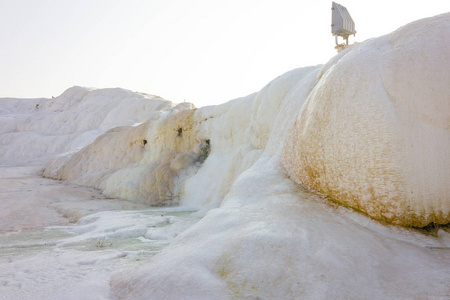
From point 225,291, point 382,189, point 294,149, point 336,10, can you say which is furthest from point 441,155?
point 336,10

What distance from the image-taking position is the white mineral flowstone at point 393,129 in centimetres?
217

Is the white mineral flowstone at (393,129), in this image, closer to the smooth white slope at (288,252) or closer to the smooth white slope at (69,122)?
the smooth white slope at (288,252)

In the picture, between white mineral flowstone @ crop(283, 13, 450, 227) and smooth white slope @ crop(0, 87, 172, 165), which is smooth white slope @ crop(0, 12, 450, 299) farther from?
smooth white slope @ crop(0, 87, 172, 165)

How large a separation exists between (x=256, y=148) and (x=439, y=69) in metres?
3.26

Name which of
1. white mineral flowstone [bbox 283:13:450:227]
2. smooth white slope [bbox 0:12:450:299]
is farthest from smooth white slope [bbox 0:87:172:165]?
white mineral flowstone [bbox 283:13:450:227]

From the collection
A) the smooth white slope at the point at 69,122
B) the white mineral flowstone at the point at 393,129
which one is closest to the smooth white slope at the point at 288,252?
the white mineral flowstone at the point at 393,129

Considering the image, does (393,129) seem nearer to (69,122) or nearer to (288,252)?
(288,252)

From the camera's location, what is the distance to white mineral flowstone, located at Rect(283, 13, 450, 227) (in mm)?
2170

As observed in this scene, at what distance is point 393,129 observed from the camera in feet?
7.32

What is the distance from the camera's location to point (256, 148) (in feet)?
17.4

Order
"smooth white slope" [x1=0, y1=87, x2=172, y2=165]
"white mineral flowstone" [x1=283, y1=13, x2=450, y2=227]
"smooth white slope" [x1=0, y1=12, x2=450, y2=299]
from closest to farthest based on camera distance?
"smooth white slope" [x1=0, y1=12, x2=450, y2=299], "white mineral flowstone" [x1=283, y1=13, x2=450, y2=227], "smooth white slope" [x1=0, y1=87, x2=172, y2=165]

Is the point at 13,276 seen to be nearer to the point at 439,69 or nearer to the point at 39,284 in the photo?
the point at 39,284

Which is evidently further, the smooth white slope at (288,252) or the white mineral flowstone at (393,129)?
the white mineral flowstone at (393,129)

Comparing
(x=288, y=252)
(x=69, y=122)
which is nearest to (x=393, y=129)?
(x=288, y=252)
